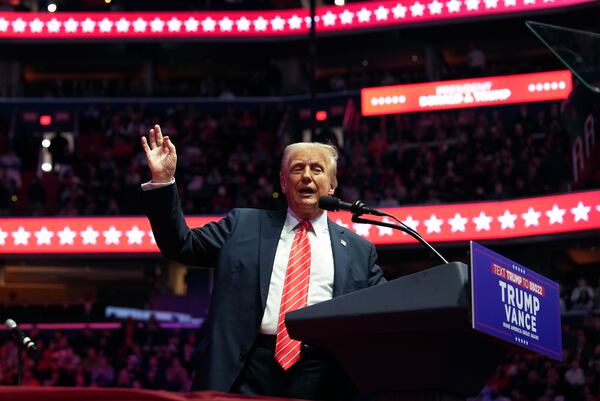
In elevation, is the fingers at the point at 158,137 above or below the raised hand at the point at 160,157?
above

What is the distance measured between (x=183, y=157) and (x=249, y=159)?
4.24ft

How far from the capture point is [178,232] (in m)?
3.23

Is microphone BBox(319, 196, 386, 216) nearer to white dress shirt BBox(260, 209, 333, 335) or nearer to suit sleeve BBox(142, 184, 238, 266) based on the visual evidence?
white dress shirt BBox(260, 209, 333, 335)

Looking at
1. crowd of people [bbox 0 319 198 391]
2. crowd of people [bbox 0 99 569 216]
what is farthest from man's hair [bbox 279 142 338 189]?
crowd of people [bbox 0 99 569 216]

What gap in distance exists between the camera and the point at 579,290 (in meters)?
14.5

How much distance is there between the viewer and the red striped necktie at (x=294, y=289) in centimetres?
312

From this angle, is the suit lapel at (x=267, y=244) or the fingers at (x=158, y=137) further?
the suit lapel at (x=267, y=244)

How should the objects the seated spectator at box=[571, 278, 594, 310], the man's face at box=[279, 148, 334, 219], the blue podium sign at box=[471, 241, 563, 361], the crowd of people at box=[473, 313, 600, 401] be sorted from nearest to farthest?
the blue podium sign at box=[471, 241, 563, 361], the man's face at box=[279, 148, 334, 219], the crowd of people at box=[473, 313, 600, 401], the seated spectator at box=[571, 278, 594, 310]

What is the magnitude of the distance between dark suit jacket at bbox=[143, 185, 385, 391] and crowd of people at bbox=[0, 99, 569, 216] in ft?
42.4

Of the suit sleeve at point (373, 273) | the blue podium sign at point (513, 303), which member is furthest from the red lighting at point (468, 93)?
the blue podium sign at point (513, 303)

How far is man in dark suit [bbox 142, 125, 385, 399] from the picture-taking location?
3.13m

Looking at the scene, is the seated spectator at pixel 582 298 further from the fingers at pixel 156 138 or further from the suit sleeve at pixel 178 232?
the fingers at pixel 156 138

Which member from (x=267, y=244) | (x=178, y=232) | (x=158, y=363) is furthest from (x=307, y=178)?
(x=158, y=363)

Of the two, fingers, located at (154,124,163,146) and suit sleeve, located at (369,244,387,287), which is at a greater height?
fingers, located at (154,124,163,146)
